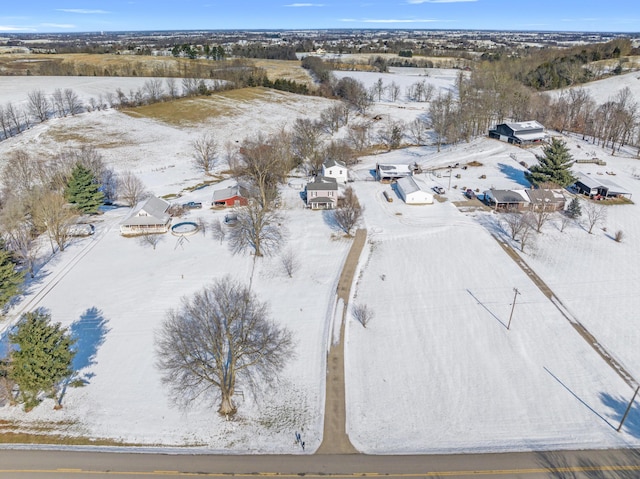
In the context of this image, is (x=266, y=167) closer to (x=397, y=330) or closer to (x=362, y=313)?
(x=362, y=313)

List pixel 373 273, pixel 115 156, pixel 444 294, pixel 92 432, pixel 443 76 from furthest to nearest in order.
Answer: pixel 443 76, pixel 115 156, pixel 373 273, pixel 444 294, pixel 92 432

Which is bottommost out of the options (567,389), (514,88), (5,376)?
(567,389)

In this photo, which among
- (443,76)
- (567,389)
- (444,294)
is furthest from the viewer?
(443,76)

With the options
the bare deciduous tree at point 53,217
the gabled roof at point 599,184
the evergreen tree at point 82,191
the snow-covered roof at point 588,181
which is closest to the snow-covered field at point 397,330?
the bare deciduous tree at point 53,217

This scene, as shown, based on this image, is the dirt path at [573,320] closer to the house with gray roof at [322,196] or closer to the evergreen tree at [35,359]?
the house with gray roof at [322,196]

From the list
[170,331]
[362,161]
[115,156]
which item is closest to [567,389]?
[170,331]

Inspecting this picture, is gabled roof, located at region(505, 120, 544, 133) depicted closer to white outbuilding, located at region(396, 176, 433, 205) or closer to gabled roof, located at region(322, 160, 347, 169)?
white outbuilding, located at region(396, 176, 433, 205)

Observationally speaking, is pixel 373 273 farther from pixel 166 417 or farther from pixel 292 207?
pixel 166 417
